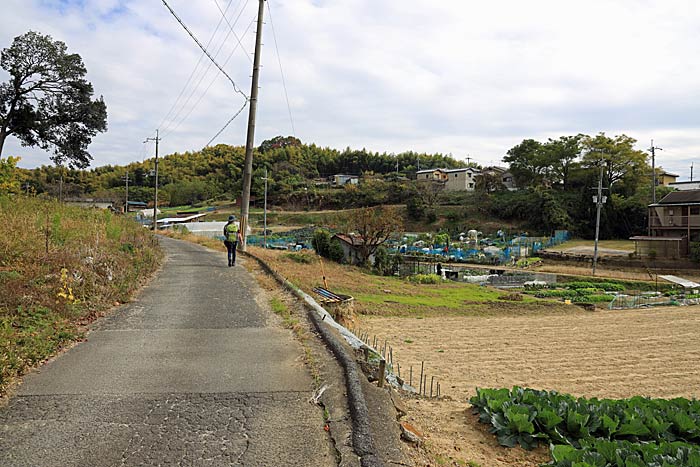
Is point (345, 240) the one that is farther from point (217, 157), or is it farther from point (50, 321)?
point (217, 157)

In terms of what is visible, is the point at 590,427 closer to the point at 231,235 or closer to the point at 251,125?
the point at 231,235

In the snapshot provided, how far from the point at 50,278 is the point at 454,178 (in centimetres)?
7741

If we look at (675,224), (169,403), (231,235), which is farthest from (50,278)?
(675,224)

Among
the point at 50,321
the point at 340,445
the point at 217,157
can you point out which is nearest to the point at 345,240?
the point at 50,321

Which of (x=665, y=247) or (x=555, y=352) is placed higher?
(x=665, y=247)

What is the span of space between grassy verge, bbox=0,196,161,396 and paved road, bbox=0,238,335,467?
27 centimetres

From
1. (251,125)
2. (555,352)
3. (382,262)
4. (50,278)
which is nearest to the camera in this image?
(50,278)

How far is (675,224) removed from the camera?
40531 millimetres

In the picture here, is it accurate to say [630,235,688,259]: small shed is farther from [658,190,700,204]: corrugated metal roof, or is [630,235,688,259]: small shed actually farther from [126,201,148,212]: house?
[126,201,148,212]: house

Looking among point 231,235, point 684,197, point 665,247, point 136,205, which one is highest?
point 684,197

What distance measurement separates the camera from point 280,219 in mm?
65812

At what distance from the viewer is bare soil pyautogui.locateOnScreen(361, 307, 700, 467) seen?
4.54 meters

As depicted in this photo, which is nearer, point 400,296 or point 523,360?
point 523,360

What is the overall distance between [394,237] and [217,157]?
54.6 metres
